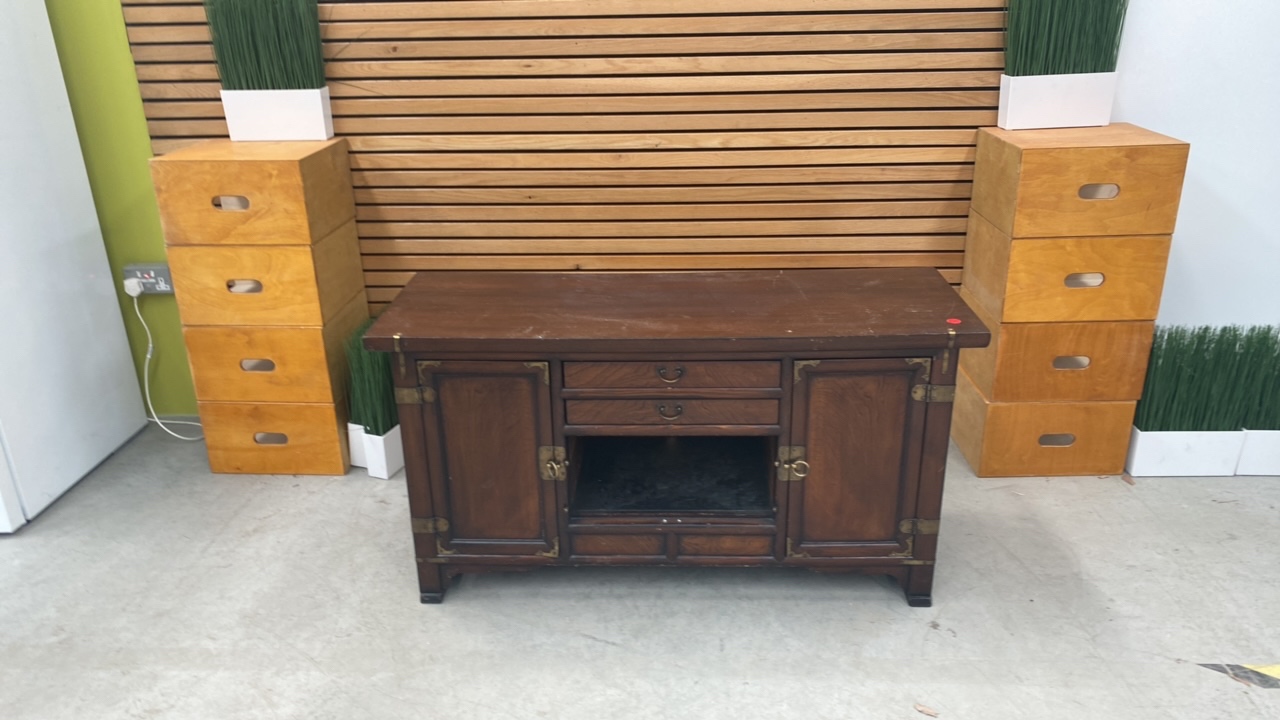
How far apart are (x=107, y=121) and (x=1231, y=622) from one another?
387cm

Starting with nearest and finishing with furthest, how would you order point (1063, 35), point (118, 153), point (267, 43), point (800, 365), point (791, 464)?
point (800, 365)
point (791, 464)
point (1063, 35)
point (267, 43)
point (118, 153)

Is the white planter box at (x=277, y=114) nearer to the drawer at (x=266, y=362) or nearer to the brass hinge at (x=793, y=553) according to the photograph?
the drawer at (x=266, y=362)

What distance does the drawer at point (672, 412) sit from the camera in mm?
2234

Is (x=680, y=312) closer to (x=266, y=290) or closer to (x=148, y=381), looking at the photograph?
(x=266, y=290)

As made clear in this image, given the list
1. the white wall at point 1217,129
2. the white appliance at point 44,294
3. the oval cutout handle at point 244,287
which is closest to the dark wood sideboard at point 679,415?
the oval cutout handle at point 244,287

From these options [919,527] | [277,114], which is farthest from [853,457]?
[277,114]

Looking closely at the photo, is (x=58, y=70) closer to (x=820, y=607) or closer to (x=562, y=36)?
(x=562, y=36)

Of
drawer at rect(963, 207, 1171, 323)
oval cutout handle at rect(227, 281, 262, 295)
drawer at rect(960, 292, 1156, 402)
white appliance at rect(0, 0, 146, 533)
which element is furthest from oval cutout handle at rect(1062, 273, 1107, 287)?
white appliance at rect(0, 0, 146, 533)

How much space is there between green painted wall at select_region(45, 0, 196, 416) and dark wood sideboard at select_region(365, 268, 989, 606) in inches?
58.9

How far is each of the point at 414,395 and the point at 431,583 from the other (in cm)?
56

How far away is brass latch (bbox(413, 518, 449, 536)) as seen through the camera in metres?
2.38

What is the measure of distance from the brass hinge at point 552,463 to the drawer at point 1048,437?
1542mm

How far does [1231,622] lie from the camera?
7.64 ft

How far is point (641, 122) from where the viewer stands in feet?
10.2
